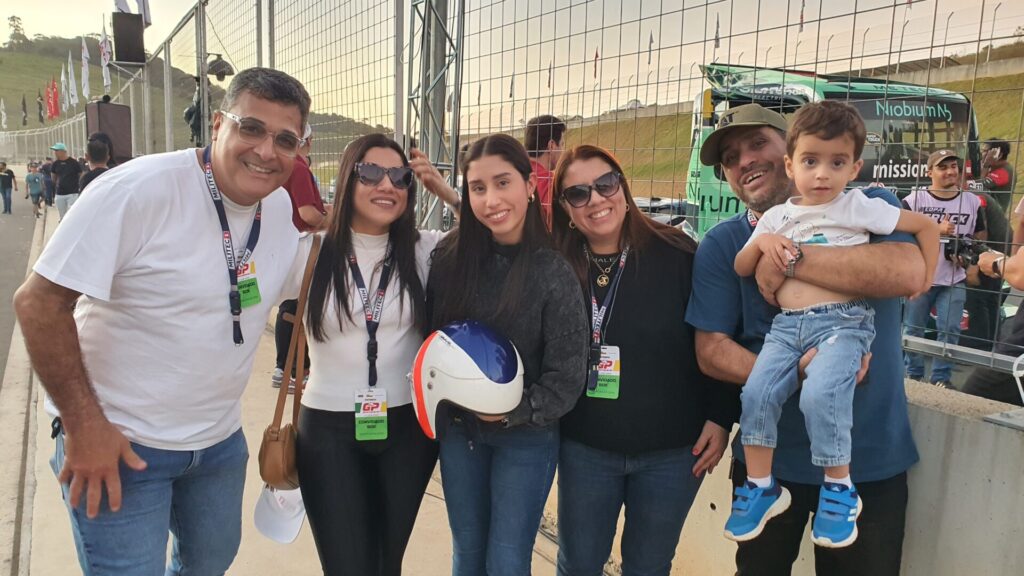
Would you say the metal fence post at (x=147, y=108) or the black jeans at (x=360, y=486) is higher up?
the metal fence post at (x=147, y=108)

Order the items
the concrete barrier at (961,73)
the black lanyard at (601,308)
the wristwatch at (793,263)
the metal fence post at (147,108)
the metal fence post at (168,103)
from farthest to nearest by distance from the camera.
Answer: the metal fence post at (147,108), the metal fence post at (168,103), the concrete barrier at (961,73), the black lanyard at (601,308), the wristwatch at (793,263)

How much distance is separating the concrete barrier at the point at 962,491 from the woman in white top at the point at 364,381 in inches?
66.1

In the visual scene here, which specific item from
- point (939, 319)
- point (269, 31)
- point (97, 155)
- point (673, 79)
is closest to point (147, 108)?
point (97, 155)

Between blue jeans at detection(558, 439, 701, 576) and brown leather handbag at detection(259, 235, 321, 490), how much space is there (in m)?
0.95

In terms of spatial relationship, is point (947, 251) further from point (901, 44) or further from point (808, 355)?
point (808, 355)

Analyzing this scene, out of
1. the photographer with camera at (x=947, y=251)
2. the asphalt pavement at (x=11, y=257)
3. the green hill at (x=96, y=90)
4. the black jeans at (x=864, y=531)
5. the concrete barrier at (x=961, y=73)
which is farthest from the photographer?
the asphalt pavement at (x=11, y=257)

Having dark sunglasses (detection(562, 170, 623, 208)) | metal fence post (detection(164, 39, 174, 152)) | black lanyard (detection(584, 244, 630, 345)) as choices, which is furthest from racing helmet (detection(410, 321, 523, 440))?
metal fence post (detection(164, 39, 174, 152))

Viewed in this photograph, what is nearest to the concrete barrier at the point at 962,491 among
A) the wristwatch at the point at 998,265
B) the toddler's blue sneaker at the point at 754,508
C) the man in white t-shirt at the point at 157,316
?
the wristwatch at the point at 998,265

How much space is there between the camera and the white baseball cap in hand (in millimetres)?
2297

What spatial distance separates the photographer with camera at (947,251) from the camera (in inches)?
95.2

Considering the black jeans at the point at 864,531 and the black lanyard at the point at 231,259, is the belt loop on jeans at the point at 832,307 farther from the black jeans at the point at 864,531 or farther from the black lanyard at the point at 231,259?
the black lanyard at the point at 231,259

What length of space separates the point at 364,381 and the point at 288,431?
1.05ft

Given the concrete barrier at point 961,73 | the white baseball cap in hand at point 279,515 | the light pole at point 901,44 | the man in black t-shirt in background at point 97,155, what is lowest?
the white baseball cap in hand at point 279,515

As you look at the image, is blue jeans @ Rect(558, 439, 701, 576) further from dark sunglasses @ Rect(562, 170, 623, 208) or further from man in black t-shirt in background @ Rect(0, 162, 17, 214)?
man in black t-shirt in background @ Rect(0, 162, 17, 214)
